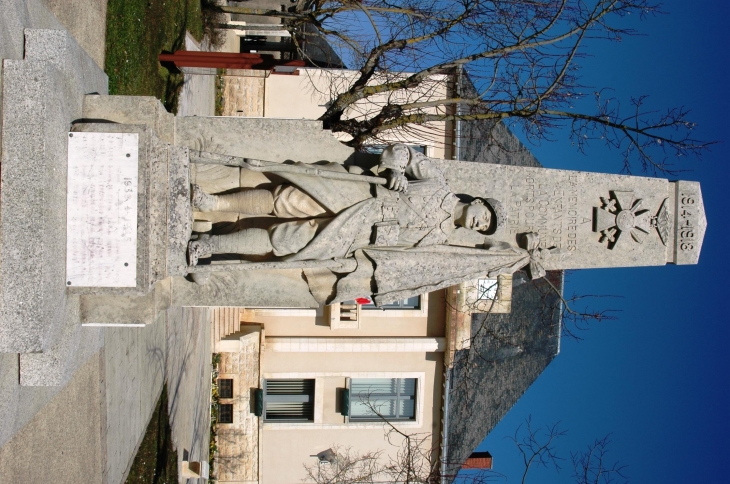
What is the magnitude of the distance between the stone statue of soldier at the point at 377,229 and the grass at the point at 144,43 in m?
3.84

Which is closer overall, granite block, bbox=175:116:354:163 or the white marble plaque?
the white marble plaque

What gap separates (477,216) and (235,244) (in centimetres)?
267

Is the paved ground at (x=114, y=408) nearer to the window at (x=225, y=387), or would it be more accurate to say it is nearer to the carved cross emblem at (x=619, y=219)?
the window at (x=225, y=387)

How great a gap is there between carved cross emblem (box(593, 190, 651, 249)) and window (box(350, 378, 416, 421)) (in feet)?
33.8

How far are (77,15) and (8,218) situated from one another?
3.46 meters

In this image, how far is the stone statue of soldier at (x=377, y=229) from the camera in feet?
21.3

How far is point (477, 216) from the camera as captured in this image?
7.20 m

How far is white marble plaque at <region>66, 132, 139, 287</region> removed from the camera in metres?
5.69

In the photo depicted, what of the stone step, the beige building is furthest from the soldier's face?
the beige building

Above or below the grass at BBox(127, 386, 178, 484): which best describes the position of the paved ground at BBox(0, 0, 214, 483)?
above

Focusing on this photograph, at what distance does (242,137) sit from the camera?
7.12 meters

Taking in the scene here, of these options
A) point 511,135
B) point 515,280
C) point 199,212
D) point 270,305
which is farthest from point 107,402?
point 511,135

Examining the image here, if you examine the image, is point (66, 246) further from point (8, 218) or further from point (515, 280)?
point (515, 280)

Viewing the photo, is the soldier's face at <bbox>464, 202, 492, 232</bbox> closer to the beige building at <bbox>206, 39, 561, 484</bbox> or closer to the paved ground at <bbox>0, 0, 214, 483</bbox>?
the paved ground at <bbox>0, 0, 214, 483</bbox>
